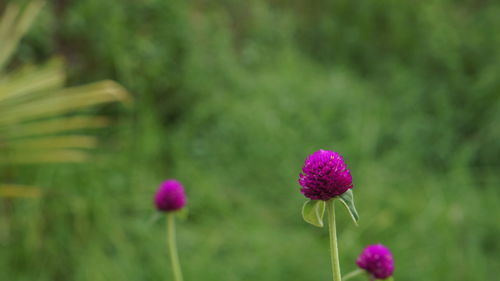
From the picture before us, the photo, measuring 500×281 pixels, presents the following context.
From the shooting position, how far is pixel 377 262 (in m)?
0.65

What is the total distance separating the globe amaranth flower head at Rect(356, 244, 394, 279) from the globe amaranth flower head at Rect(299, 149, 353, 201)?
0.54 feet

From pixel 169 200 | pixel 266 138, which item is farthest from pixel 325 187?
pixel 266 138

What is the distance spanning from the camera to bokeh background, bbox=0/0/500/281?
2174mm

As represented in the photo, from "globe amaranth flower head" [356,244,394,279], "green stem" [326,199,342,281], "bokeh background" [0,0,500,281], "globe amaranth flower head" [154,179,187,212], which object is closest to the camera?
"green stem" [326,199,342,281]

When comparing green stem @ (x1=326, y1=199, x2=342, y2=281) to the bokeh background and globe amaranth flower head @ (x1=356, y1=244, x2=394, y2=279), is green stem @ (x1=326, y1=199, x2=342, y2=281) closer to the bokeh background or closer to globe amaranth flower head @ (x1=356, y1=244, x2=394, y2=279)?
globe amaranth flower head @ (x1=356, y1=244, x2=394, y2=279)

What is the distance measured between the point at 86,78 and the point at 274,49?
1429 millimetres

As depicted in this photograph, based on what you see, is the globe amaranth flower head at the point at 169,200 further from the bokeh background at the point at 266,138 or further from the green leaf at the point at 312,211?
the bokeh background at the point at 266,138

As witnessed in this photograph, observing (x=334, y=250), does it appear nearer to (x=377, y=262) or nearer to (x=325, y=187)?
(x=325, y=187)

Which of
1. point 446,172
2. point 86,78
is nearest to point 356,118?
point 446,172

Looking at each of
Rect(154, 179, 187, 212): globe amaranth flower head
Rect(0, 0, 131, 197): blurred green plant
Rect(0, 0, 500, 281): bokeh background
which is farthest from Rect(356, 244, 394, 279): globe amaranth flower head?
Rect(0, 0, 131, 197): blurred green plant

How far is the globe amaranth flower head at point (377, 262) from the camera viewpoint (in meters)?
0.64

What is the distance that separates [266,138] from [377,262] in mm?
2318

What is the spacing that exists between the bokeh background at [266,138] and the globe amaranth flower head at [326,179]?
5.14 ft

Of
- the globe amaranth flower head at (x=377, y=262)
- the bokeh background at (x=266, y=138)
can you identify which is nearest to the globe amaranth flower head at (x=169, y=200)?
the globe amaranth flower head at (x=377, y=262)
